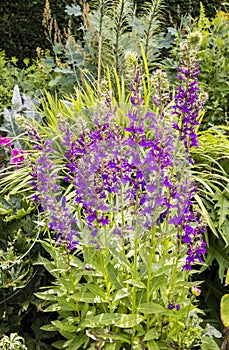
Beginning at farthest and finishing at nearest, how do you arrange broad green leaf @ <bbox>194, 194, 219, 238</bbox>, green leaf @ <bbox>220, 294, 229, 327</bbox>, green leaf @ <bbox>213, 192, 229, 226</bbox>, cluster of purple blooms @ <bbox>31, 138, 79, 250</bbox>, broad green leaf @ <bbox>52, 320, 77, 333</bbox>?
green leaf @ <bbox>213, 192, 229, 226</bbox> < broad green leaf @ <bbox>194, 194, 219, 238</bbox> < green leaf @ <bbox>220, 294, 229, 327</bbox> < broad green leaf @ <bbox>52, 320, 77, 333</bbox> < cluster of purple blooms @ <bbox>31, 138, 79, 250</bbox>

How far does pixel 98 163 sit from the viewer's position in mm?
1969

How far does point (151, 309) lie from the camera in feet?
6.75

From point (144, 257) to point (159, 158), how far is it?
0.52 meters

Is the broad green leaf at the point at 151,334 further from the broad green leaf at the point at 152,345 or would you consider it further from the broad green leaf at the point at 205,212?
the broad green leaf at the point at 205,212

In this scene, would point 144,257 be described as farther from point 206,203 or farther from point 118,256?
point 206,203

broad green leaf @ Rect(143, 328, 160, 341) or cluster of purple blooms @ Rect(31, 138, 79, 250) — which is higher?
cluster of purple blooms @ Rect(31, 138, 79, 250)

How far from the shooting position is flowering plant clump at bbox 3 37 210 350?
1814 millimetres

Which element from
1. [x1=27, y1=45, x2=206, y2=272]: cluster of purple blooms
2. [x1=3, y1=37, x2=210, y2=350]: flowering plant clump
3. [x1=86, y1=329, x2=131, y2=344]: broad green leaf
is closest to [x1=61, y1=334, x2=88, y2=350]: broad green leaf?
[x1=3, y1=37, x2=210, y2=350]: flowering plant clump

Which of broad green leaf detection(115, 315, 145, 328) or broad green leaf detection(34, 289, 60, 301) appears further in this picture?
broad green leaf detection(34, 289, 60, 301)

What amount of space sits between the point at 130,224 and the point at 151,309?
362 mm

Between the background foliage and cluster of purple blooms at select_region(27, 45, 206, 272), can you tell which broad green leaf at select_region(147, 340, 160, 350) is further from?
the background foliage

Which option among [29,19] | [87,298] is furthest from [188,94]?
[29,19]

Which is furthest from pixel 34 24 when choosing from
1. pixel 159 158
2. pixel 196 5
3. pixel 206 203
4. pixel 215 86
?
pixel 159 158

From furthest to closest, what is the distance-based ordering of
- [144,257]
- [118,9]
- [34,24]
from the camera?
[34,24]
[118,9]
[144,257]
